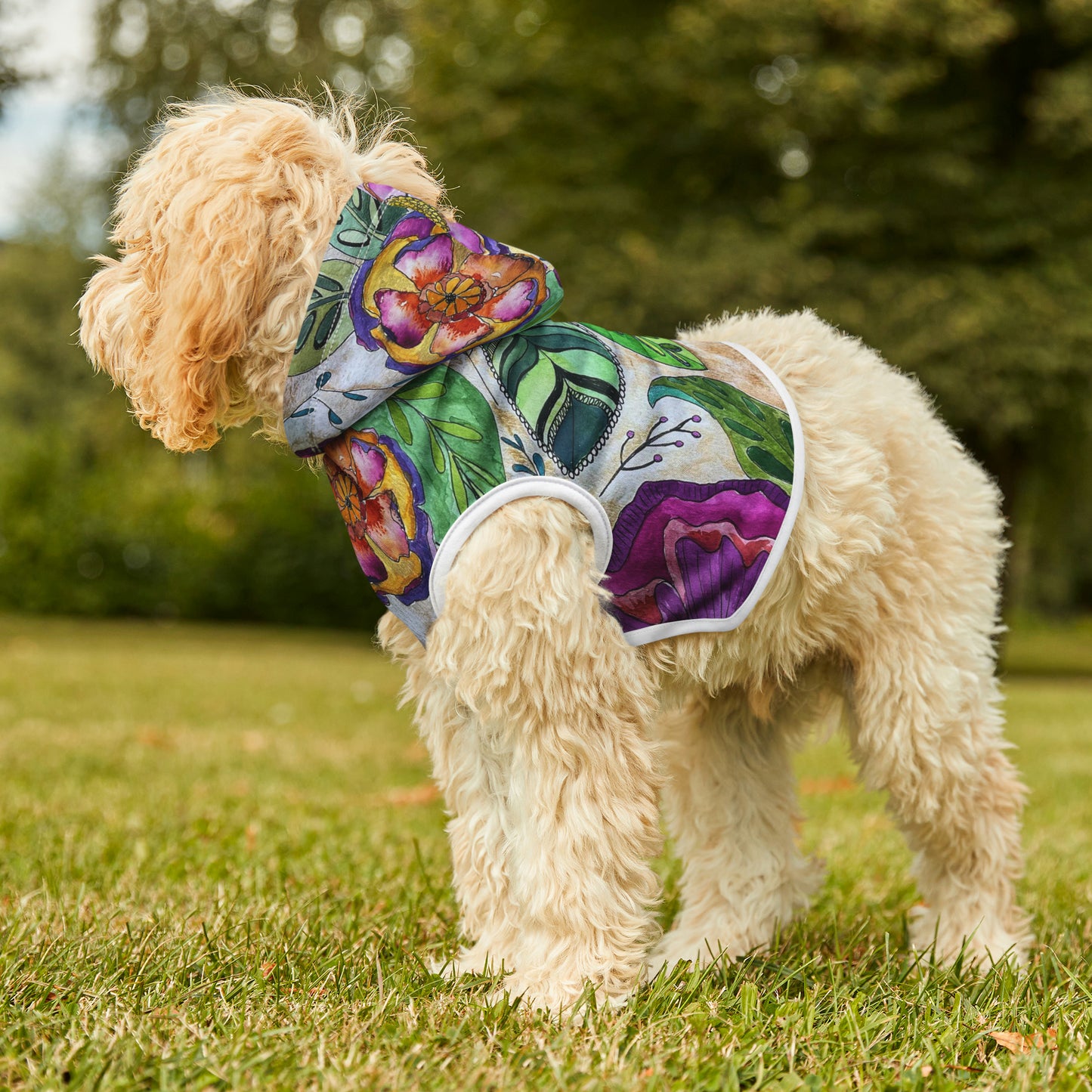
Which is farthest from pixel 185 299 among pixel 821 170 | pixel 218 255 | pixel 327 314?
pixel 821 170

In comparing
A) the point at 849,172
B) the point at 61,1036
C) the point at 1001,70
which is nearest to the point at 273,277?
the point at 61,1036

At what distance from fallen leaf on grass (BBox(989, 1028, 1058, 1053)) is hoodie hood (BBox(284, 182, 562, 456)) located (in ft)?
5.95

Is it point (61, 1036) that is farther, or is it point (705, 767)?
point (705, 767)

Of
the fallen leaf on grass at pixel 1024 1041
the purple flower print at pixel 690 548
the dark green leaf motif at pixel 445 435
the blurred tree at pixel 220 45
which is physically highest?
the blurred tree at pixel 220 45

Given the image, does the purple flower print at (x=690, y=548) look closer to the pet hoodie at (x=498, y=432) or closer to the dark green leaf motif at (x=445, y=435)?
the pet hoodie at (x=498, y=432)

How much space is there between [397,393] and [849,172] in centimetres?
1421

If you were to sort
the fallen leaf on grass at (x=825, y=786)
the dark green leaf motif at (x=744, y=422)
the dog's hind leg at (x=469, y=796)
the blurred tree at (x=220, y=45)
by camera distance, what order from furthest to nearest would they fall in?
the blurred tree at (x=220, y=45) → the fallen leaf on grass at (x=825, y=786) → the dog's hind leg at (x=469, y=796) → the dark green leaf motif at (x=744, y=422)

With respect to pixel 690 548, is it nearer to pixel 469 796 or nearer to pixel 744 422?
pixel 744 422

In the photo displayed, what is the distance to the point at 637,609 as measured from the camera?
8.65ft

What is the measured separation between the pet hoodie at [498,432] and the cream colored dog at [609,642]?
9 cm

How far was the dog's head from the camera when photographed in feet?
8.27

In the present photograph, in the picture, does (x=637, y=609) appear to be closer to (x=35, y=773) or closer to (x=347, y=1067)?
(x=347, y=1067)

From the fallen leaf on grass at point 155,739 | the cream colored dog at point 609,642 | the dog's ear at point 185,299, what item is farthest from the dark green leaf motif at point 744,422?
the fallen leaf on grass at point 155,739

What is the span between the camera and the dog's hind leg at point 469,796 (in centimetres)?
275
